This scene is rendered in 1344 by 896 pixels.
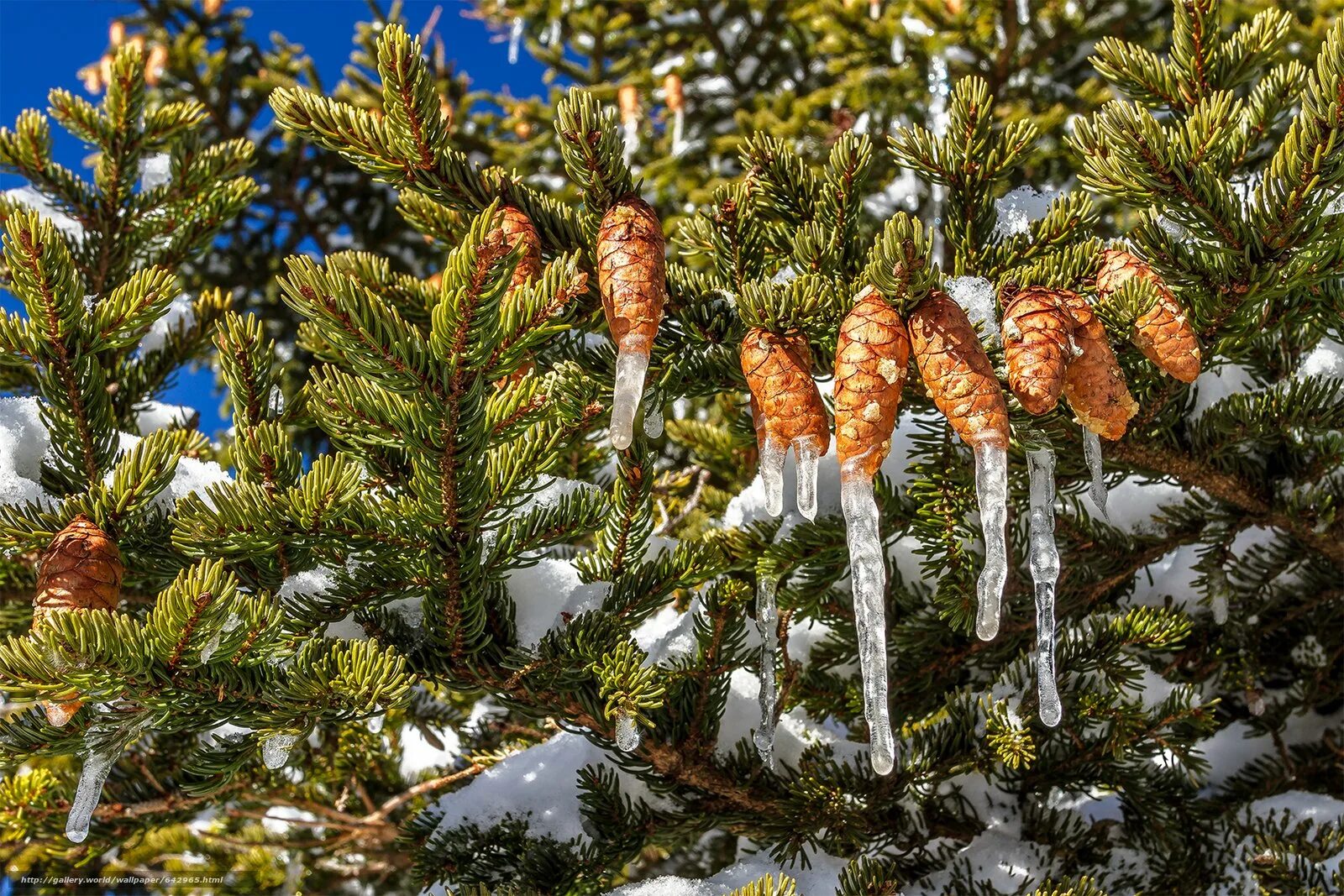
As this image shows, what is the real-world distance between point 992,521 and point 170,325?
2072 millimetres

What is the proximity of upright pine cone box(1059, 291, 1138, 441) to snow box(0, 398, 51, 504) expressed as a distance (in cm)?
166

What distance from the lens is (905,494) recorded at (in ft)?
6.77

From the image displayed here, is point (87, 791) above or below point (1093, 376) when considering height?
below

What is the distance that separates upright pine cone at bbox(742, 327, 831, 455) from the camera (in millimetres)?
1365

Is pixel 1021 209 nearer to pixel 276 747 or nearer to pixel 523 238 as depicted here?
pixel 523 238

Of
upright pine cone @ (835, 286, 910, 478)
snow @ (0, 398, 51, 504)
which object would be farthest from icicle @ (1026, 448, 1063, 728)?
snow @ (0, 398, 51, 504)

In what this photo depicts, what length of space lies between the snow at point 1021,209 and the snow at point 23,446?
1764 mm

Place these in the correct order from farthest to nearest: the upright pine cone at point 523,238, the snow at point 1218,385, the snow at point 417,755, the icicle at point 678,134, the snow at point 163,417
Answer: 1. the icicle at point 678,134
2. the snow at point 417,755
3. the snow at point 163,417
4. the snow at point 1218,385
5. the upright pine cone at point 523,238

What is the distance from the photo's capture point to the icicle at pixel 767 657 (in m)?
1.85

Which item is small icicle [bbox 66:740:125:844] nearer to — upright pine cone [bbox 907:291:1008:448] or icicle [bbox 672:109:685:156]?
upright pine cone [bbox 907:291:1008:448]

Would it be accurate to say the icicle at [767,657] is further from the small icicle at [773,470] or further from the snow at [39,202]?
the snow at [39,202]

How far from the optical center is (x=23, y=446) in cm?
184

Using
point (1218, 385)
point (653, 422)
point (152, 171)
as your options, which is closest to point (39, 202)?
point (152, 171)

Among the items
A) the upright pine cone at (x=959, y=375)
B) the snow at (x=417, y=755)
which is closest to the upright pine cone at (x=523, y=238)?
the upright pine cone at (x=959, y=375)
